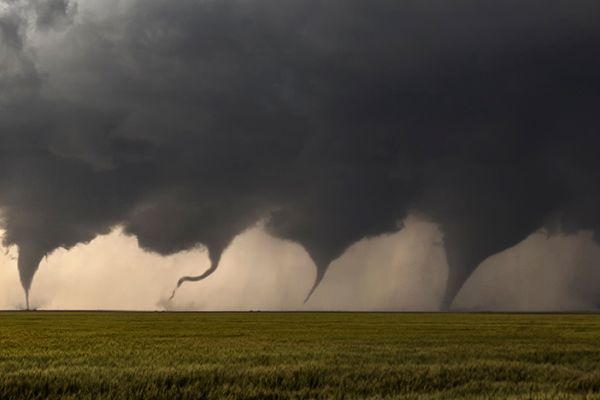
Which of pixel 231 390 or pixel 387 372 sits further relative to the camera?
pixel 387 372

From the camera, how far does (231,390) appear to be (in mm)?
14539

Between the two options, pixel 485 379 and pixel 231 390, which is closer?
pixel 231 390

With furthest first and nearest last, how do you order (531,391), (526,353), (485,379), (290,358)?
(526,353)
(290,358)
(485,379)
(531,391)

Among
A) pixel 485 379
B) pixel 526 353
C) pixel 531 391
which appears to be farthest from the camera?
pixel 526 353

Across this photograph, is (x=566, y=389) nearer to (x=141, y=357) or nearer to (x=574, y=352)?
(x=574, y=352)

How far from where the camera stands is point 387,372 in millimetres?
17547

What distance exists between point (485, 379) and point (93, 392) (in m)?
11.0

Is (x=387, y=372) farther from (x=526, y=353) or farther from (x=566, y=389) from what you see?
(x=526, y=353)

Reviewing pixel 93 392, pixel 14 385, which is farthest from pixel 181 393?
pixel 14 385

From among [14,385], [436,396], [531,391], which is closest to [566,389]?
[531,391]

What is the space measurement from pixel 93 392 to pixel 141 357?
849 cm

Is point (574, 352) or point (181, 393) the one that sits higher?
point (181, 393)

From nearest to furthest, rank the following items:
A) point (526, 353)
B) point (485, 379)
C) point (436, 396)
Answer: point (436, 396), point (485, 379), point (526, 353)

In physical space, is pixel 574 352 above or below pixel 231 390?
below
